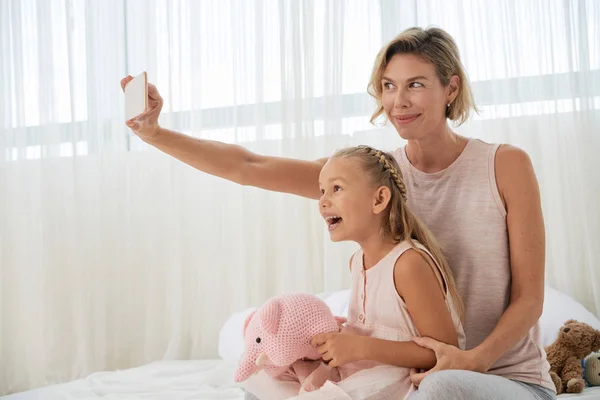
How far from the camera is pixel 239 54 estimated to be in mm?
3084

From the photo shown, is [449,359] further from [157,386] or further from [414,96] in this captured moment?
[157,386]

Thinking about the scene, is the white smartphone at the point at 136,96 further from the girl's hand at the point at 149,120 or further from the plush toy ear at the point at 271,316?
the plush toy ear at the point at 271,316

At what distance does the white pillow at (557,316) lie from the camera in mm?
2125

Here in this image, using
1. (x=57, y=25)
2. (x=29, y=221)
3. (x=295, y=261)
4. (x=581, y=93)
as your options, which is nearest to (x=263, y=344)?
(x=295, y=261)

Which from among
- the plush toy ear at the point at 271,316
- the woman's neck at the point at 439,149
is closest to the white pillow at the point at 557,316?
the woman's neck at the point at 439,149

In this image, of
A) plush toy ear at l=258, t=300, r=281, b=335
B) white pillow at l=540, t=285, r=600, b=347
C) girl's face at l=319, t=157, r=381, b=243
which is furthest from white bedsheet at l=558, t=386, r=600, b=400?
plush toy ear at l=258, t=300, r=281, b=335

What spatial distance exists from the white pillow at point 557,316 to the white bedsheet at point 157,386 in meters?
1.00

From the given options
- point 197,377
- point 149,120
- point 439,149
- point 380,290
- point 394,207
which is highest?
point 149,120

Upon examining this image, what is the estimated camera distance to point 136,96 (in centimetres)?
149

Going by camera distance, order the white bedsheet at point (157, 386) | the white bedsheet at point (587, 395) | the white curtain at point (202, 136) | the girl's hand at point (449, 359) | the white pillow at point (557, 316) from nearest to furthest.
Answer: the girl's hand at point (449, 359) < the white bedsheet at point (587, 395) < the white pillow at point (557, 316) < the white bedsheet at point (157, 386) < the white curtain at point (202, 136)

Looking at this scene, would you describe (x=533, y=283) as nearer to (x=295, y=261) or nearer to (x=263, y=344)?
(x=263, y=344)

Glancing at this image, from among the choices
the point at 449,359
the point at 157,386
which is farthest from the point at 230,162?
the point at 157,386

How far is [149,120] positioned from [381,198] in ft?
1.85

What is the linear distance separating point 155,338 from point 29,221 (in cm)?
91
